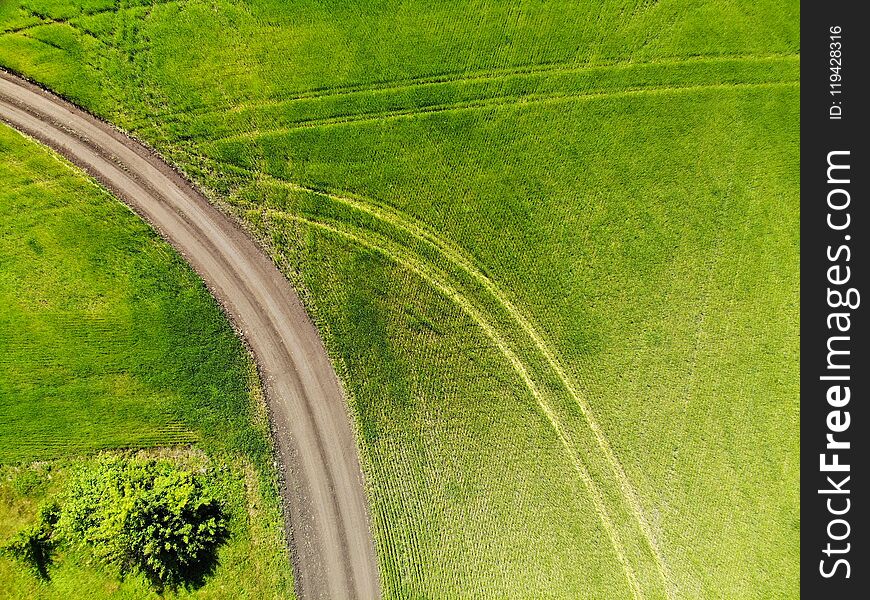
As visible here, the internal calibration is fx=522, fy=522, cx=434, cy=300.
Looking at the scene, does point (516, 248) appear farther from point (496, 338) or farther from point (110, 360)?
point (110, 360)

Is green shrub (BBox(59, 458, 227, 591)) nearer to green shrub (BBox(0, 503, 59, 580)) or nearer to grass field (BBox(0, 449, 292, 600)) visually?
grass field (BBox(0, 449, 292, 600))

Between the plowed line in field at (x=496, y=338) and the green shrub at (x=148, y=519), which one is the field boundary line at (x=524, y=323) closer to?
the plowed line in field at (x=496, y=338)

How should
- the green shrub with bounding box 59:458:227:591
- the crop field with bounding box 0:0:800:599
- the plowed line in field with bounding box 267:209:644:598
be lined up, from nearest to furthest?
the green shrub with bounding box 59:458:227:591 → the crop field with bounding box 0:0:800:599 → the plowed line in field with bounding box 267:209:644:598

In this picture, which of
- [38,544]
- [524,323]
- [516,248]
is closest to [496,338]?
[524,323]

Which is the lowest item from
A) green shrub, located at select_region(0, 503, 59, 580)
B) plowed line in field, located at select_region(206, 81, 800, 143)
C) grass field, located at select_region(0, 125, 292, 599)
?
green shrub, located at select_region(0, 503, 59, 580)
